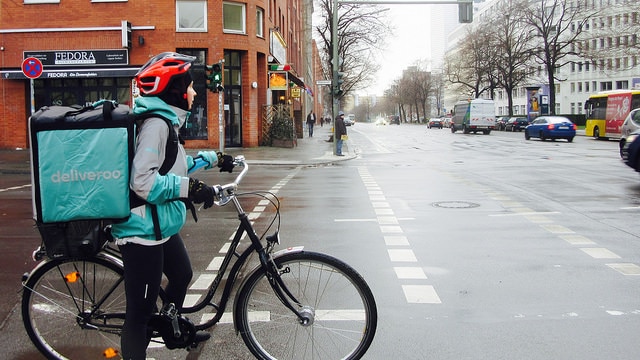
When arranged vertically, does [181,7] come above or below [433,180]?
above

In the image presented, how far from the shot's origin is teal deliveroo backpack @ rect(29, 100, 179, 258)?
308 cm

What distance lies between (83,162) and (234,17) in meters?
27.2

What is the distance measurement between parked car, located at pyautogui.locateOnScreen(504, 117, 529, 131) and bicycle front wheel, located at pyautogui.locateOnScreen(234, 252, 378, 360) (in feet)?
199

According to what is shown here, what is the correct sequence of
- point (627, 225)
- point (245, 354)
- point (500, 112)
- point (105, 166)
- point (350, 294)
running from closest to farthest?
point (105, 166) < point (350, 294) < point (245, 354) < point (627, 225) < point (500, 112)

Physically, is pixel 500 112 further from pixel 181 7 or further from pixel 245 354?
pixel 245 354

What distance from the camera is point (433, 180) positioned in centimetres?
1546

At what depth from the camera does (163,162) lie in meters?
3.23

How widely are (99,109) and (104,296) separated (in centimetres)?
117

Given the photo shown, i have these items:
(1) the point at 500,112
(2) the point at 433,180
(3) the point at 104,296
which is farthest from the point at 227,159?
(1) the point at 500,112

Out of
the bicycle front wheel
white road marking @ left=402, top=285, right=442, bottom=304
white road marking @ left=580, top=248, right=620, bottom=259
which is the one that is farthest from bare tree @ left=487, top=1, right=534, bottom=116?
the bicycle front wheel

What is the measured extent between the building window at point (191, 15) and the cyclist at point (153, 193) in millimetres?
25967

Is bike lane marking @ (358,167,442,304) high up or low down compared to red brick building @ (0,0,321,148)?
down

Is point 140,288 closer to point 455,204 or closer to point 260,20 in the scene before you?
point 455,204

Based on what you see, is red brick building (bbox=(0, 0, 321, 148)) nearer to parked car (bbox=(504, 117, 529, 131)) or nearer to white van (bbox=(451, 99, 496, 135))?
white van (bbox=(451, 99, 496, 135))
